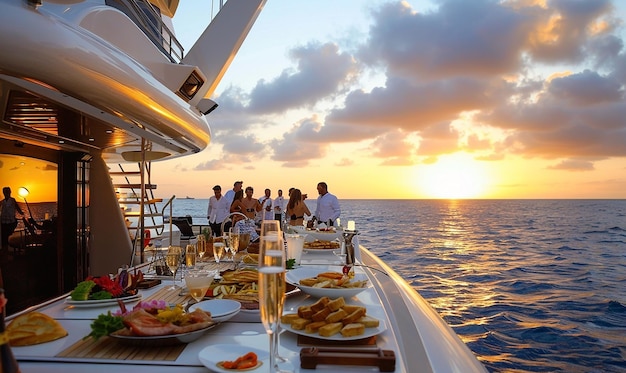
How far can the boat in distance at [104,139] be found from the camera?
1.66 meters

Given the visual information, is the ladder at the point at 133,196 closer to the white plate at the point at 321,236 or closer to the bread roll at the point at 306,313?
the white plate at the point at 321,236

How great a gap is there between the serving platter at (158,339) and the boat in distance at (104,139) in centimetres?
4

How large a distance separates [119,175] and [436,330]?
6173 mm

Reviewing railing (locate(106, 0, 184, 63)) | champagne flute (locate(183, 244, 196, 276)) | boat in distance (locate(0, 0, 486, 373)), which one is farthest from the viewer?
railing (locate(106, 0, 184, 63))

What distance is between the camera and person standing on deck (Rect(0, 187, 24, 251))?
16.0 ft

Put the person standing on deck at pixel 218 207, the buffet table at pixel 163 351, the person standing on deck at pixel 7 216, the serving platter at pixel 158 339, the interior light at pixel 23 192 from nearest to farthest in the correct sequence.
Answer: the buffet table at pixel 163 351, the serving platter at pixel 158 339, the person standing on deck at pixel 7 216, the interior light at pixel 23 192, the person standing on deck at pixel 218 207

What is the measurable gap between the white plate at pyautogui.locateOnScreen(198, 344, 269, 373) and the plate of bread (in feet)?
0.62

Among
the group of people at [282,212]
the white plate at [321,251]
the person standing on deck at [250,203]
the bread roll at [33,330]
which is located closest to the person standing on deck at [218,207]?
the group of people at [282,212]

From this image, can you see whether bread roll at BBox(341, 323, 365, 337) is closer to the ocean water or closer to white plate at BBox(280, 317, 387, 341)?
white plate at BBox(280, 317, 387, 341)

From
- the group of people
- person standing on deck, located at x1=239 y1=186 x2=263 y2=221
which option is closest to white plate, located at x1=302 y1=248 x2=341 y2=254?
the group of people

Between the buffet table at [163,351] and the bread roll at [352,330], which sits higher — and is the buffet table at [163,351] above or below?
below

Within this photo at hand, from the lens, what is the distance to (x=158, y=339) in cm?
141

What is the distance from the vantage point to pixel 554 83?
2973 centimetres

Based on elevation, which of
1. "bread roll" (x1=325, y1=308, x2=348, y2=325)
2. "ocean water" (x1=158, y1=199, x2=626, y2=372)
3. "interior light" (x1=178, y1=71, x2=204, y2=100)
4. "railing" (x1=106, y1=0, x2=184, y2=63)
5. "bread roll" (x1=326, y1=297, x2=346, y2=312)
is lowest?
"ocean water" (x1=158, y1=199, x2=626, y2=372)
